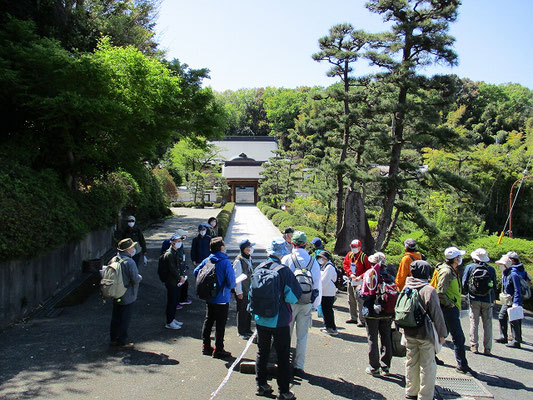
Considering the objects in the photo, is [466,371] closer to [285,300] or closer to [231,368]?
[285,300]

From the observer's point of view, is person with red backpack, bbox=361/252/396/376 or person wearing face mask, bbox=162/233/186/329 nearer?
person with red backpack, bbox=361/252/396/376

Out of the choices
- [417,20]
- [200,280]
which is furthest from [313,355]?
[417,20]

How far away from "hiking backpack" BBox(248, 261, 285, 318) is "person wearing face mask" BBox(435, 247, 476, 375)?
219 cm

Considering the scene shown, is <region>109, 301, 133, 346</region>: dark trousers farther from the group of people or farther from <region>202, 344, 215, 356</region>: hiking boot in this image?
<region>202, 344, 215, 356</region>: hiking boot

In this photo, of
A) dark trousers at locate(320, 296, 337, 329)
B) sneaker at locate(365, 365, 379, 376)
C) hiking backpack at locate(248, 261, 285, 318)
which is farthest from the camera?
dark trousers at locate(320, 296, 337, 329)

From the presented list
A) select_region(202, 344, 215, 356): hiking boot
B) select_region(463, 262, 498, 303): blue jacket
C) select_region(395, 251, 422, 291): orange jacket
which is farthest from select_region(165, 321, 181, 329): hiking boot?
select_region(463, 262, 498, 303): blue jacket

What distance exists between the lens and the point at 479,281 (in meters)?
5.72

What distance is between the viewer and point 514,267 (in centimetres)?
641

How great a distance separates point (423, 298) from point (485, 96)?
4938 centimetres

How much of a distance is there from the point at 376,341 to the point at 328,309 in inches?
58.6

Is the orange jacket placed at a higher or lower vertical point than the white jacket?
higher

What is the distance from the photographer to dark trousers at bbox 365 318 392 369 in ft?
15.7

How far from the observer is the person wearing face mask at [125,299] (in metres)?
5.24

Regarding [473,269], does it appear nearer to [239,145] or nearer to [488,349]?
[488,349]
